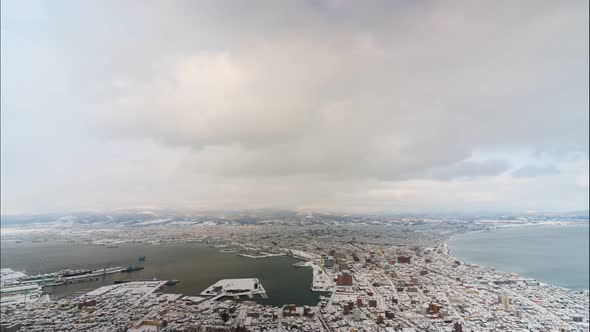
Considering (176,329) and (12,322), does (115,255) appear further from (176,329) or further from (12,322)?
(176,329)

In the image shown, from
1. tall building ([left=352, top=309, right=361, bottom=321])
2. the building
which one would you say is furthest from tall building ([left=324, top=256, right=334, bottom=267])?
tall building ([left=352, top=309, right=361, bottom=321])

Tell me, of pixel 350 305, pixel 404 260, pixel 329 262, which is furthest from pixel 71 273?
pixel 404 260

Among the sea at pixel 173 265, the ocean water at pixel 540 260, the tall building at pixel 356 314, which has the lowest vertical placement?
the ocean water at pixel 540 260

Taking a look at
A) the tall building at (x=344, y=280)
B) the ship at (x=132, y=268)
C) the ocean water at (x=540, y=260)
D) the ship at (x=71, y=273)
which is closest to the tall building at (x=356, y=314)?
the tall building at (x=344, y=280)

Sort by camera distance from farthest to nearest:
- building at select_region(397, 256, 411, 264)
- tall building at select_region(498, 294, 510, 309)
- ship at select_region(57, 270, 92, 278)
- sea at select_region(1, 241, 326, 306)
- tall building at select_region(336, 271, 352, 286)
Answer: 1. building at select_region(397, 256, 411, 264)
2. ship at select_region(57, 270, 92, 278)
3. tall building at select_region(336, 271, 352, 286)
4. sea at select_region(1, 241, 326, 306)
5. tall building at select_region(498, 294, 510, 309)

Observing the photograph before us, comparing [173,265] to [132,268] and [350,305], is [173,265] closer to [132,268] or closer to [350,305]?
[132,268]

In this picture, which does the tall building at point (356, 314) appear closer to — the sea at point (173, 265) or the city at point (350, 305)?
the city at point (350, 305)

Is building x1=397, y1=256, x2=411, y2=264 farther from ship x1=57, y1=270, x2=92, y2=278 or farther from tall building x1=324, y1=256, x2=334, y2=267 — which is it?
ship x1=57, y1=270, x2=92, y2=278

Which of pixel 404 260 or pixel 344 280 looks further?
pixel 404 260

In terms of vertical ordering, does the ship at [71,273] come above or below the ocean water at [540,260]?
above
